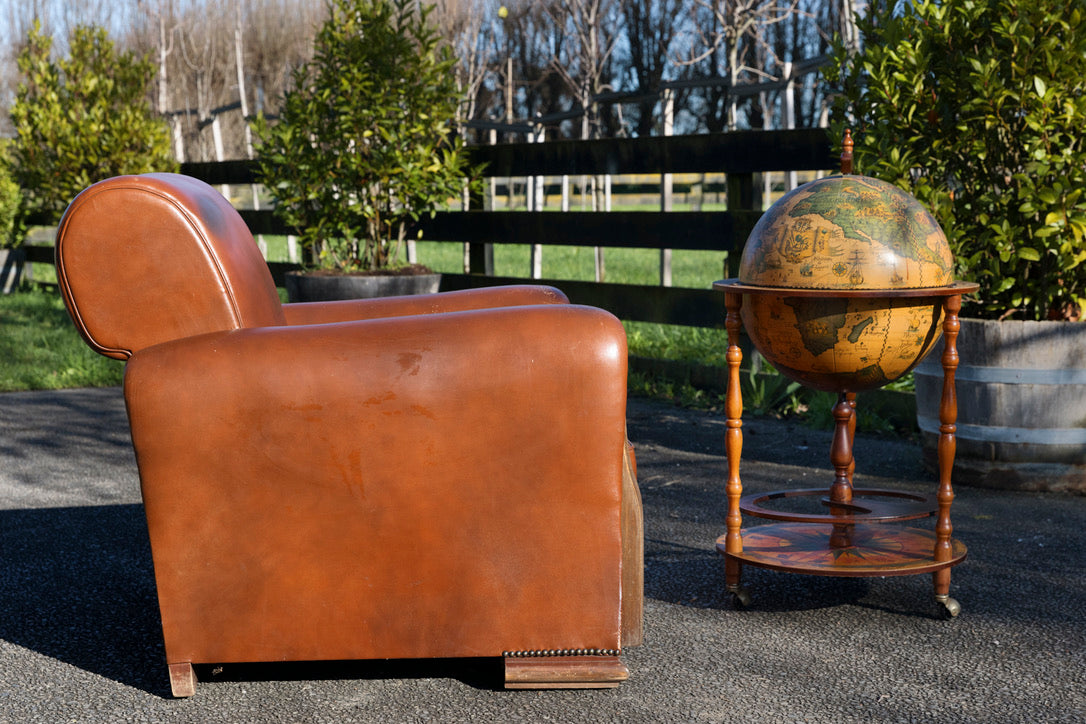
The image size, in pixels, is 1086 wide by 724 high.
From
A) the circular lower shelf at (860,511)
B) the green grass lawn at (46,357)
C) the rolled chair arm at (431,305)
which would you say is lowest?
the green grass lawn at (46,357)

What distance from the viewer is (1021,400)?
12.7 feet

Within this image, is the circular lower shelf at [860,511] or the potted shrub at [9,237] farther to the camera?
the potted shrub at [9,237]

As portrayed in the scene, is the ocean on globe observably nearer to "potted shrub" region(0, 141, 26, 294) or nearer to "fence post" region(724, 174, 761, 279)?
"fence post" region(724, 174, 761, 279)

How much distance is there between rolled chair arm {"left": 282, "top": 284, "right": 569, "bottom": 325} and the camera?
306 centimetres

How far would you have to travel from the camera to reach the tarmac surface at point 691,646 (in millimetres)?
2248

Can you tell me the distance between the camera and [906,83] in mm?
4055

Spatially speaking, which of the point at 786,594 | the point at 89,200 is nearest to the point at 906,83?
the point at 786,594

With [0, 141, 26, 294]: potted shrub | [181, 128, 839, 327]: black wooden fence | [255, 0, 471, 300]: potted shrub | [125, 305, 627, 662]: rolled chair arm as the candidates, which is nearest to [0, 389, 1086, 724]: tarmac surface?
[125, 305, 627, 662]: rolled chair arm

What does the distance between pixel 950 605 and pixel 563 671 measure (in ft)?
3.78

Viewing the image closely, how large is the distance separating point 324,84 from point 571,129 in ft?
86.9

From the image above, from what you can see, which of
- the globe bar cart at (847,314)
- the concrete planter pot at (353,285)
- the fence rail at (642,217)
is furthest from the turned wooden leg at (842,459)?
the concrete planter pot at (353,285)

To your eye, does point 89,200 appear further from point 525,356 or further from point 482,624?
point 482,624

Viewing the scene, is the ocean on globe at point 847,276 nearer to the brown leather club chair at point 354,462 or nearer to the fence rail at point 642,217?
the brown leather club chair at point 354,462

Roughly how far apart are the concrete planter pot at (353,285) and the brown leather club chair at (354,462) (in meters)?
4.08
